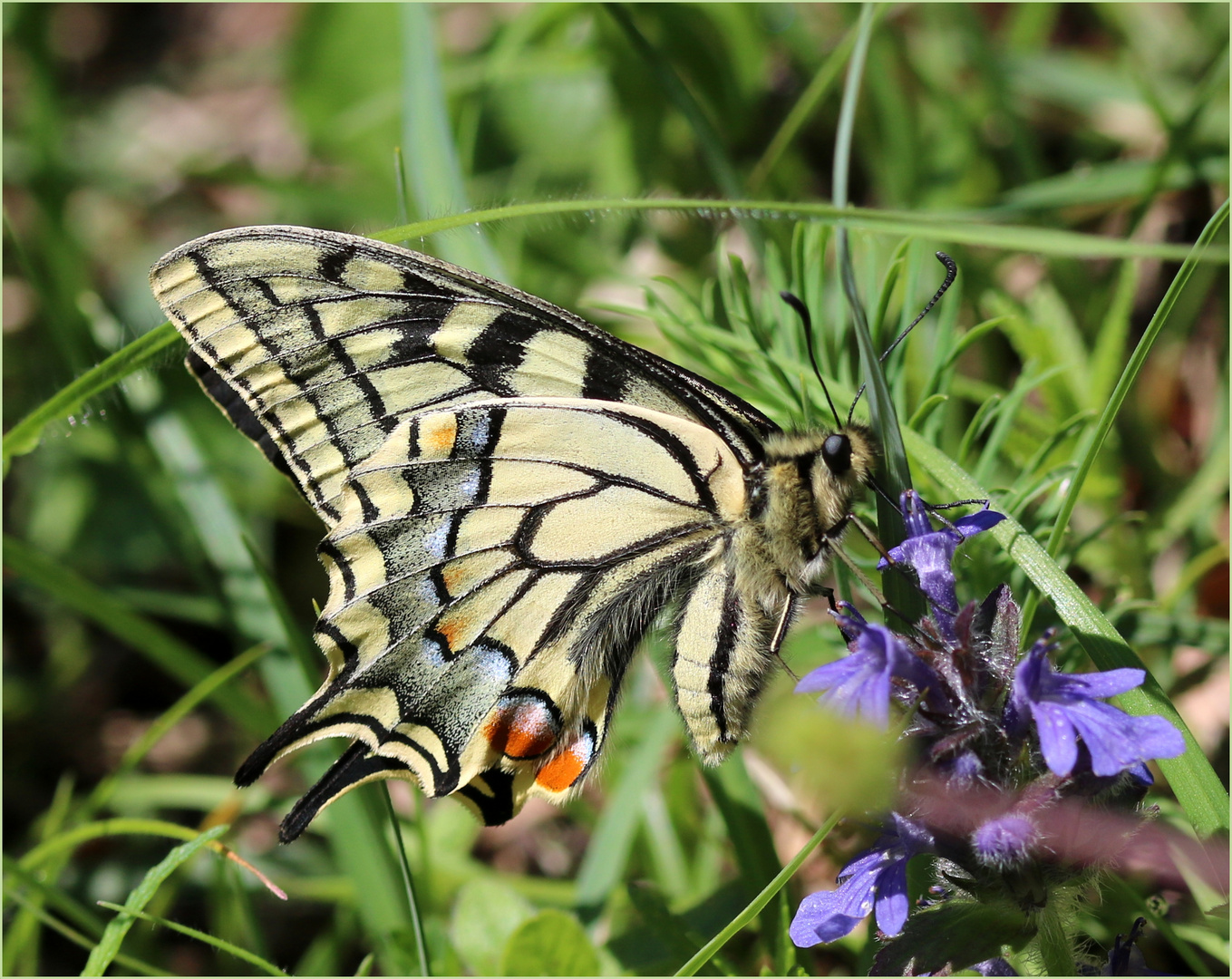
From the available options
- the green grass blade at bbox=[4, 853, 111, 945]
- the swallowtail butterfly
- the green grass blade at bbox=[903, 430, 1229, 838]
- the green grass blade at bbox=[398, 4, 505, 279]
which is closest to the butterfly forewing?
the swallowtail butterfly

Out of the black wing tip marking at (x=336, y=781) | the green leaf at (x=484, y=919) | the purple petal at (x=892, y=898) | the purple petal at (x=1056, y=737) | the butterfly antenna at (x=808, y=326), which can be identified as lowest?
the green leaf at (x=484, y=919)

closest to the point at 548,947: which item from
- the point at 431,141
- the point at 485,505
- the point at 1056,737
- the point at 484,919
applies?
the point at 484,919

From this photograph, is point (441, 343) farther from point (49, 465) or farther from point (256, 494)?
point (49, 465)

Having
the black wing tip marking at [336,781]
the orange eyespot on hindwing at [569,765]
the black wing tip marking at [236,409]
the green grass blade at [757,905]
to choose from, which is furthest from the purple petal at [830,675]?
the black wing tip marking at [236,409]

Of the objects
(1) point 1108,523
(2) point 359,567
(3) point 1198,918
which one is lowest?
(3) point 1198,918

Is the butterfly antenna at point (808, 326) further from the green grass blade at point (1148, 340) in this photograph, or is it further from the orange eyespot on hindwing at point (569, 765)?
the orange eyespot on hindwing at point (569, 765)

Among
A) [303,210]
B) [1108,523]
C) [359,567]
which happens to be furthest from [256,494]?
[1108,523]
